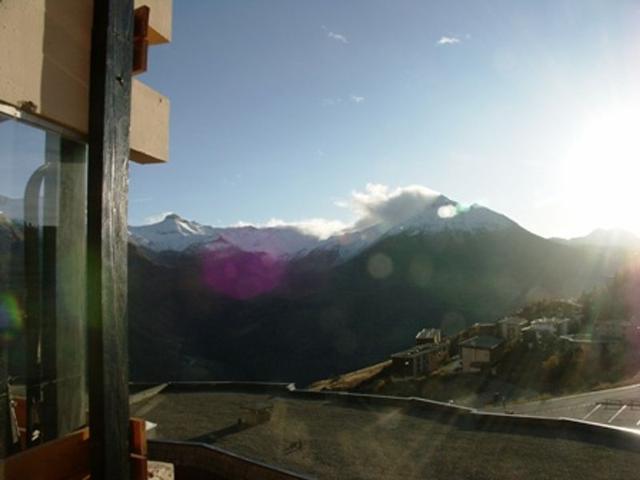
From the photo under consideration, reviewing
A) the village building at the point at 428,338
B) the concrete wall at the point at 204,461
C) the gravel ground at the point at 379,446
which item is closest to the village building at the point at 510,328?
the village building at the point at 428,338

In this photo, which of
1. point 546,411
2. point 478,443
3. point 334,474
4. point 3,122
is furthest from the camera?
point 546,411

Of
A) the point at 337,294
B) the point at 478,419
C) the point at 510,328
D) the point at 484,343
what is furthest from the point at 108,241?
the point at 337,294

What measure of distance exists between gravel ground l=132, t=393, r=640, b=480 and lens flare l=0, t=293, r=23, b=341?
6199 mm

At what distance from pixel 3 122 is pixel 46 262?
1.71 feet

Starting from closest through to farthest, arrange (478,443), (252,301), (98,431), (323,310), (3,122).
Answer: (3,122) < (98,431) < (478,443) < (323,310) < (252,301)

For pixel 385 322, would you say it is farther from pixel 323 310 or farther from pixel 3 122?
pixel 3 122

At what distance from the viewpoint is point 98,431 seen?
6.17 ft

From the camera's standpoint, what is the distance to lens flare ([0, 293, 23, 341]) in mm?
1815

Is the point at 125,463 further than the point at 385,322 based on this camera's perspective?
No

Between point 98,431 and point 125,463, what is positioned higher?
point 98,431

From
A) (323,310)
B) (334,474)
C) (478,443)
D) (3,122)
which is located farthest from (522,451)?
(323,310)

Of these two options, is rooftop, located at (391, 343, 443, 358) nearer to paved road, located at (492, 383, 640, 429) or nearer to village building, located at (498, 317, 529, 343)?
village building, located at (498, 317, 529, 343)

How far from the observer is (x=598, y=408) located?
1623 centimetres

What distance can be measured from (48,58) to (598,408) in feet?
59.3
